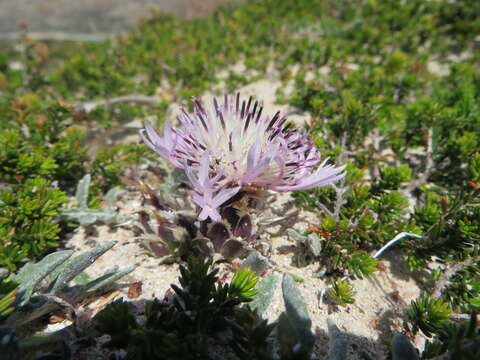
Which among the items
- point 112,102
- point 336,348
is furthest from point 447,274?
point 112,102

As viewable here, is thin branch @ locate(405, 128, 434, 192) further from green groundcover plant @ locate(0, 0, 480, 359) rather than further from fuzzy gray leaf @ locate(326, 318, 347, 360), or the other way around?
fuzzy gray leaf @ locate(326, 318, 347, 360)

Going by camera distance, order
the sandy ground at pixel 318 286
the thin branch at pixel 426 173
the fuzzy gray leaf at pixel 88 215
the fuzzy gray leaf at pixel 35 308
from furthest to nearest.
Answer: the thin branch at pixel 426 173, the fuzzy gray leaf at pixel 88 215, the sandy ground at pixel 318 286, the fuzzy gray leaf at pixel 35 308

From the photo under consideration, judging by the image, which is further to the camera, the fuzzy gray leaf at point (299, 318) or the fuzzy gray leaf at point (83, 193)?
the fuzzy gray leaf at point (83, 193)

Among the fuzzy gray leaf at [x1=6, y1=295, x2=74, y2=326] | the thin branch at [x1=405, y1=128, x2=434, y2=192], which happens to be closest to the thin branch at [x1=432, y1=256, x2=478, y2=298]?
the thin branch at [x1=405, y1=128, x2=434, y2=192]

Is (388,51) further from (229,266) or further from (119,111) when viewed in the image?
(229,266)

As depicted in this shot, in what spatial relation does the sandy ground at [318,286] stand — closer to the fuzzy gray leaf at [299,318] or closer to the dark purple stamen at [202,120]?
the fuzzy gray leaf at [299,318]

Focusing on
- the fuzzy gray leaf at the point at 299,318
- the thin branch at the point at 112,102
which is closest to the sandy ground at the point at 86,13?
the thin branch at the point at 112,102

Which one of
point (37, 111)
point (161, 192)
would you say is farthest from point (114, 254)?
point (37, 111)

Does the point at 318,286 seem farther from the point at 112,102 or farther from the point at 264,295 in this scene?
the point at 112,102
